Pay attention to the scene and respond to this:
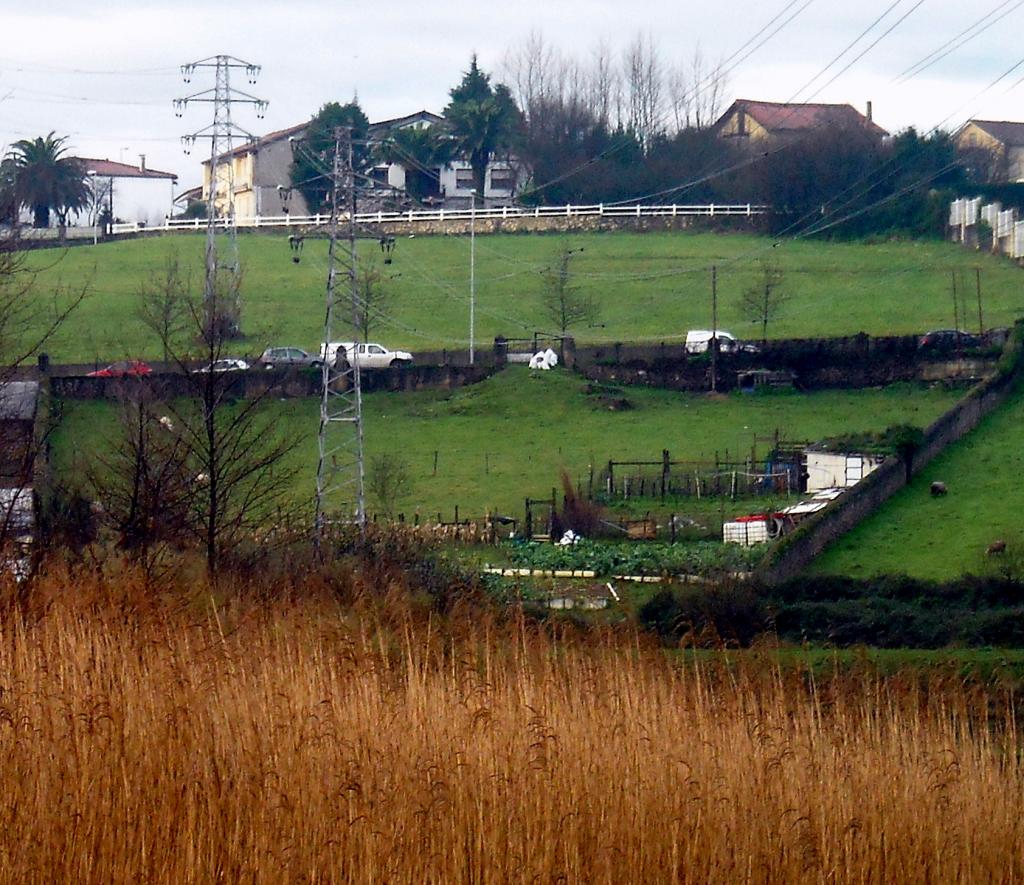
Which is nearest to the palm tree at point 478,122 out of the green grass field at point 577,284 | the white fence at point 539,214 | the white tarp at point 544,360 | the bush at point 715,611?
the white fence at point 539,214

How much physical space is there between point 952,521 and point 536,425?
1341 centimetres

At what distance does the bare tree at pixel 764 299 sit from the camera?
49844 mm

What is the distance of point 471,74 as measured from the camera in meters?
76.4

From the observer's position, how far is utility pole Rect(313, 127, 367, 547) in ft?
76.8

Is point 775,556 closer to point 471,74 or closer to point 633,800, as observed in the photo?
point 633,800

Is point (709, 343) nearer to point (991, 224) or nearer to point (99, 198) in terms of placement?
point (991, 224)

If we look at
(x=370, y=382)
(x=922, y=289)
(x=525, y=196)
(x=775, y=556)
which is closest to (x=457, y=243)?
(x=525, y=196)

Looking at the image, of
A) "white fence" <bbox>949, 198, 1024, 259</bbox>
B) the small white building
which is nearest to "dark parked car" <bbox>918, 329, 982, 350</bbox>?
the small white building

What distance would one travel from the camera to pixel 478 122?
72875mm

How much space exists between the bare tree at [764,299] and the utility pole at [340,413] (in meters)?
16.4

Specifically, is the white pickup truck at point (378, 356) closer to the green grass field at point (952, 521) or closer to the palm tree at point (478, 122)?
the green grass field at point (952, 521)

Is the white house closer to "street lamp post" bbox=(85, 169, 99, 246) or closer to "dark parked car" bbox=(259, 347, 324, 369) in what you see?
"street lamp post" bbox=(85, 169, 99, 246)

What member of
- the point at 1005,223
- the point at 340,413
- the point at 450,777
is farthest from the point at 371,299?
the point at 450,777

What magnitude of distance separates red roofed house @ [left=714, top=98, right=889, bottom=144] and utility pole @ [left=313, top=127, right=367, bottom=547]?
4412 cm
